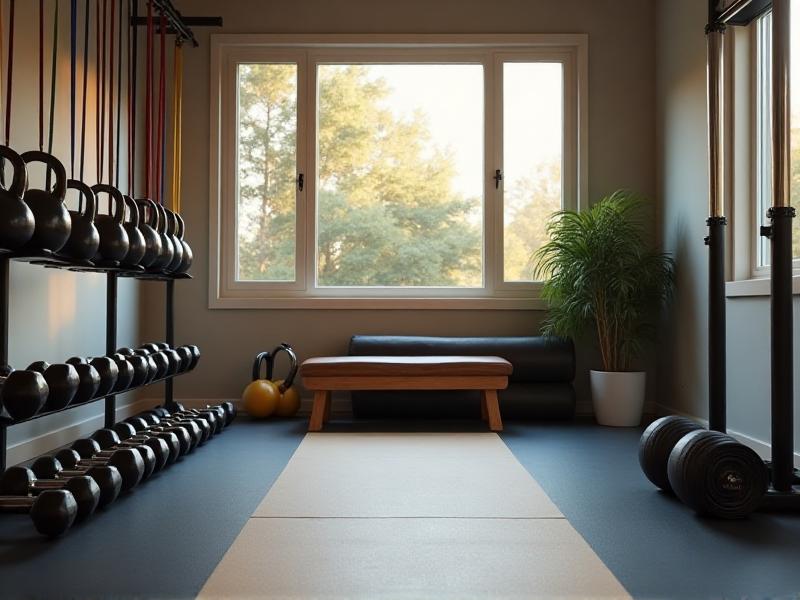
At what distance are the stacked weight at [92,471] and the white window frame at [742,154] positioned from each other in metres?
2.78

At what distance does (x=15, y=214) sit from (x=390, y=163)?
3.37 meters

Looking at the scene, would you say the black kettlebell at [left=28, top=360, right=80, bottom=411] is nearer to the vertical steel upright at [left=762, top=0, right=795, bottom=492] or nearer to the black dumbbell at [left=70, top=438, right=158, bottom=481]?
the black dumbbell at [left=70, top=438, right=158, bottom=481]

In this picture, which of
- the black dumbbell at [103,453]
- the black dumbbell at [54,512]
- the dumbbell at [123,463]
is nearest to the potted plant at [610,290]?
the black dumbbell at [103,453]

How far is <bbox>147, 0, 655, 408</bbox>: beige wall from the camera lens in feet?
16.8

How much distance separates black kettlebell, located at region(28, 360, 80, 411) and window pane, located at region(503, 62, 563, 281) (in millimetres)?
3271

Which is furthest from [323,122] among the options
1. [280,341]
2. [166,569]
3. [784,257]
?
[166,569]

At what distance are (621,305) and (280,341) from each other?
2.21m

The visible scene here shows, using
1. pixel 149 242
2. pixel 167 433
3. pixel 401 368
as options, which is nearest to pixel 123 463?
pixel 167 433

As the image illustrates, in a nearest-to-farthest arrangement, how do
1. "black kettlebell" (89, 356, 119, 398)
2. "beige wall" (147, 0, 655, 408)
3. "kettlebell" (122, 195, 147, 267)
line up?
1. "black kettlebell" (89, 356, 119, 398)
2. "kettlebell" (122, 195, 147, 267)
3. "beige wall" (147, 0, 655, 408)

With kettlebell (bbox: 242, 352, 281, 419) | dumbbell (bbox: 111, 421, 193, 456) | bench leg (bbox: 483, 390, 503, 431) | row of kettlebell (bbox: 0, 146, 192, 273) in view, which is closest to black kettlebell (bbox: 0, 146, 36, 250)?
row of kettlebell (bbox: 0, 146, 192, 273)

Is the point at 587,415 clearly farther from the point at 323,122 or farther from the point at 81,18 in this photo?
the point at 81,18

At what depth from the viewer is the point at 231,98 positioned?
522 centimetres

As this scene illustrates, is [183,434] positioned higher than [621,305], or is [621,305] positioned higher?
[621,305]

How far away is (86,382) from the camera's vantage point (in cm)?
265
